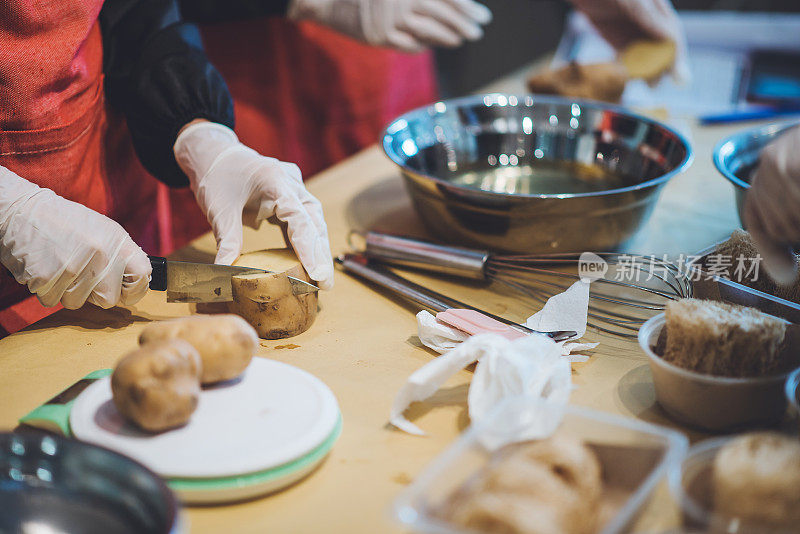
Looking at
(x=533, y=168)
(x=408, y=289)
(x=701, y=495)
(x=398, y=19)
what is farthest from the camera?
(x=398, y=19)

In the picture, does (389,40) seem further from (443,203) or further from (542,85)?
(443,203)

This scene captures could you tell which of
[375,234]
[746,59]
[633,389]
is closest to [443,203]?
[375,234]

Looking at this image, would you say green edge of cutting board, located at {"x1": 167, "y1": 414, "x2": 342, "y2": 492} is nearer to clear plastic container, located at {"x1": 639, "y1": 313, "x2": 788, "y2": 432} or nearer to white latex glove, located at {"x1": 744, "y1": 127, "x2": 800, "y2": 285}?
clear plastic container, located at {"x1": 639, "y1": 313, "x2": 788, "y2": 432}

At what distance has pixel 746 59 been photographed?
2148mm

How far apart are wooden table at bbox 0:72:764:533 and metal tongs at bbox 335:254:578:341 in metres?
0.02

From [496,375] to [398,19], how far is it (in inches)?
45.3

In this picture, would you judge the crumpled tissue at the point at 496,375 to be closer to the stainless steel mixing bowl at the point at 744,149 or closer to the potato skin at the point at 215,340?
the potato skin at the point at 215,340

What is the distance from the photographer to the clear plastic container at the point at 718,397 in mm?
738

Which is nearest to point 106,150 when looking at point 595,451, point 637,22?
point 595,451

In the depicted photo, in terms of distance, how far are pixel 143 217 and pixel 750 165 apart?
1.25 metres

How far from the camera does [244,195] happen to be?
43.4 inches

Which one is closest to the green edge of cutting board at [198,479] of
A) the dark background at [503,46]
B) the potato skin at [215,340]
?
the potato skin at [215,340]

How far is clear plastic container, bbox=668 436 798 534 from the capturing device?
0.54 metres

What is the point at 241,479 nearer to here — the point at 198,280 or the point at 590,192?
the point at 198,280
